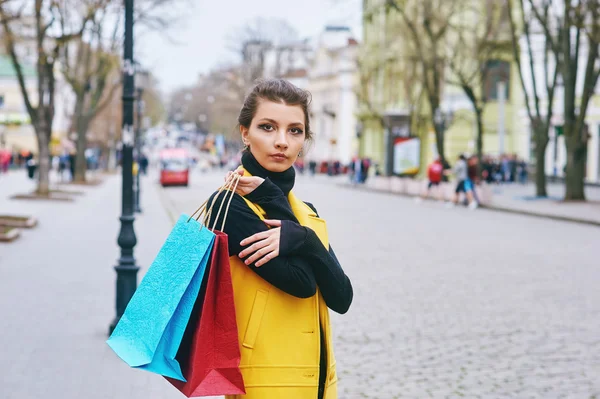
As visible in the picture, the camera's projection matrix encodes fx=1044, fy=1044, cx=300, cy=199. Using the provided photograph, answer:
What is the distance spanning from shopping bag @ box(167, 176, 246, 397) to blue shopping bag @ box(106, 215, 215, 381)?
1.4 inches

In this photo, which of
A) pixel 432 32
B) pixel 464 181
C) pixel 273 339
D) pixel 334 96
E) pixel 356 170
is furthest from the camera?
pixel 334 96

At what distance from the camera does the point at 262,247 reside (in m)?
3.10

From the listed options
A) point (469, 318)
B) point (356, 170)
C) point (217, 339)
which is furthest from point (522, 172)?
point (217, 339)

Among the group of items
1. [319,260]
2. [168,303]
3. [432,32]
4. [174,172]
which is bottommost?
[174,172]

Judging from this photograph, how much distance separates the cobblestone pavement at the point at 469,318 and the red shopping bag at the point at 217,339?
156 inches

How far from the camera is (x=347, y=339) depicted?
8.97m

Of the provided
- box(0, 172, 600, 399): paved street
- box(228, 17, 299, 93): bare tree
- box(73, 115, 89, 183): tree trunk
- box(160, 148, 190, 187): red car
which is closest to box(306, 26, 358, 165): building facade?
box(228, 17, 299, 93): bare tree

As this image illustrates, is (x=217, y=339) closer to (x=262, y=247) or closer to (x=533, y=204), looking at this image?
(x=262, y=247)

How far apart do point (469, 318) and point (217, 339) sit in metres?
7.24

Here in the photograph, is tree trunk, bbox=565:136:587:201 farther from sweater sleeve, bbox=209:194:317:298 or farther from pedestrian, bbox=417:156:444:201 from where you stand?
sweater sleeve, bbox=209:194:317:298

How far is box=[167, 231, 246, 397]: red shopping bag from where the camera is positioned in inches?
119

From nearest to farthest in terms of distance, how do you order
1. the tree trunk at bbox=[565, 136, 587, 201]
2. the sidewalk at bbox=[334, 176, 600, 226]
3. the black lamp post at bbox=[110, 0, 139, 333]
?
1. the black lamp post at bbox=[110, 0, 139, 333]
2. the sidewalk at bbox=[334, 176, 600, 226]
3. the tree trunk at bbox=[565, 136, 587, 201]

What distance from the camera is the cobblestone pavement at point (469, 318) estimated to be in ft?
24.1

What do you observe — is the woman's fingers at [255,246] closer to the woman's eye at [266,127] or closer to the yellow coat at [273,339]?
the yellow coat at [273,339]
